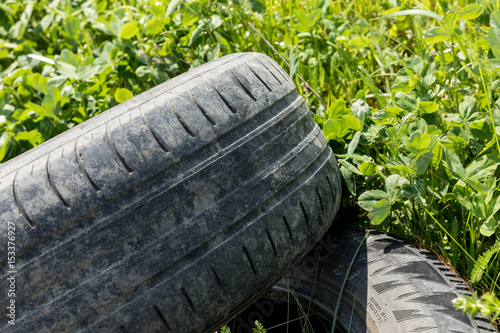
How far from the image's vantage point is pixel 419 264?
152cm

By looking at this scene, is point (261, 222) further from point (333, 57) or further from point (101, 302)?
point (333, 57)

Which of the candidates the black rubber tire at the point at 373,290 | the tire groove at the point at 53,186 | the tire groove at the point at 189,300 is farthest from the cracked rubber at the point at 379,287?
the tire groove at the point at 53,186

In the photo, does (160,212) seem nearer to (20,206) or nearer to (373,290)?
(20,206)

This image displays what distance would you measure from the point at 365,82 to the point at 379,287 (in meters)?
0.85

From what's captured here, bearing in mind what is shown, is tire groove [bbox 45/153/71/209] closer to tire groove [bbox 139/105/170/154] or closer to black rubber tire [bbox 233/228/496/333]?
tire groove [bbox 139/105/170/154]

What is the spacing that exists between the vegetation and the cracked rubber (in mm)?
107

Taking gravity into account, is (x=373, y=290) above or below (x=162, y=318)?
below

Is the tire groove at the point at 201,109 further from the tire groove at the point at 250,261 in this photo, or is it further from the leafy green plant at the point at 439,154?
the leafy green plant at the point at 439,154

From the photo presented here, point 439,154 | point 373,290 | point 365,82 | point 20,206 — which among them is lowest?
point 373,290

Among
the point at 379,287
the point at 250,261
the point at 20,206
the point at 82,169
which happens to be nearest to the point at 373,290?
the point at 379,287

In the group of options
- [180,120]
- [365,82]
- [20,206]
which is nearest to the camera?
[20,206]

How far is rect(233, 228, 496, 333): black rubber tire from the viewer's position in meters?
1.38

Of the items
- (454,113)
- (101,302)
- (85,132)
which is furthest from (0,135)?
(454,113)

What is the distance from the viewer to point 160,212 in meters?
1.25
